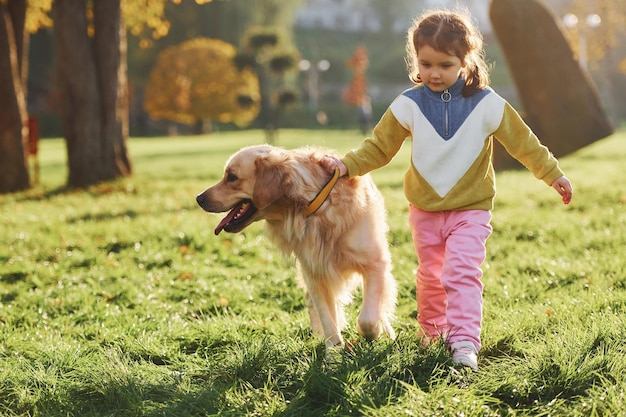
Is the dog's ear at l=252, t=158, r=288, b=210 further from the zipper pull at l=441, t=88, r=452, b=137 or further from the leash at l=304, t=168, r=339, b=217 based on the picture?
the zipper pull at l=441, t=88, r=452, b=137

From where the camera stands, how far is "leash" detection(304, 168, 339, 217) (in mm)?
3672

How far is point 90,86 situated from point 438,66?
1023 cm

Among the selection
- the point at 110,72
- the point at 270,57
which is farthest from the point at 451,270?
the point at 270,57

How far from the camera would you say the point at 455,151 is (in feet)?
11.9

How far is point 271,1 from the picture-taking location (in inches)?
1766

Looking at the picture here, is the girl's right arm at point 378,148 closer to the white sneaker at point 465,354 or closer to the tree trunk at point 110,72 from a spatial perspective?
the white sneaker at point 465,354

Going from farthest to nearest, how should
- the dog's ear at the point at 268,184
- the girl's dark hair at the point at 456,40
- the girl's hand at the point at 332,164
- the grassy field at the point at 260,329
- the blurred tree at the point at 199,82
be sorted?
the blurred tree at the point at 199,82, the girl's hand at the point at 332,164, the dog's ear at the point at 268,184, the girl's dark hair at the point at 456,40, the grassy field at the point at 260,329

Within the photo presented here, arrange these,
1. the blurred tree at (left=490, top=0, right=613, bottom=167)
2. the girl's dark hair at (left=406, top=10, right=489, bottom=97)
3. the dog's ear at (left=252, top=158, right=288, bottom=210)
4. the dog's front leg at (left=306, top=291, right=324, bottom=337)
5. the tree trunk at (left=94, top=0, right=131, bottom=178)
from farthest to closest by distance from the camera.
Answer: the blurred tree at (left=490, top=0, right=613, bottom=167) < the tree trunk at (left=94, top=0, right=131, bottom=178) < the dog's front leg at (left=306, top=291, right=324, bottom=337) < the dog's ear at (left=252, top=158, right=288, bottom=210) < the girl's dark hair at (left=406, top=10, right=489, bottom=97)

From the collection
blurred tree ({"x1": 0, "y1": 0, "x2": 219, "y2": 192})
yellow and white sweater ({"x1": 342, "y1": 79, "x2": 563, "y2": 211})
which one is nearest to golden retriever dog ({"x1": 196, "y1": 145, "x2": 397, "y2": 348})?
yellow and white sweater ({"x1": 342, "y1": 79, "x2": 563, "y2": 211})

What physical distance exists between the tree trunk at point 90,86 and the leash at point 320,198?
32.5 ft

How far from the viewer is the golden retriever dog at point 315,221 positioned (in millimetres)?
3666

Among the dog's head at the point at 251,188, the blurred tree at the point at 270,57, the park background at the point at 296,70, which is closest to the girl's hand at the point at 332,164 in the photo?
the dog's head at the point at 251,188

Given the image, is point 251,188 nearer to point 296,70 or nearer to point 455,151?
point 455,151

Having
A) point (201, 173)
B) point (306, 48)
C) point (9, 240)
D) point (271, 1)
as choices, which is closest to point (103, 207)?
point (9, 240)
